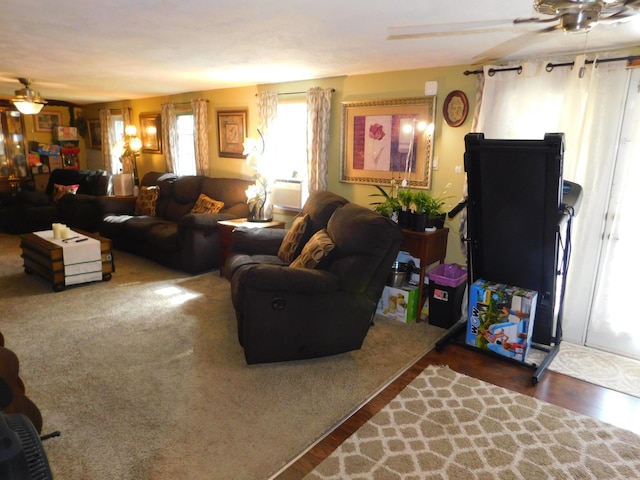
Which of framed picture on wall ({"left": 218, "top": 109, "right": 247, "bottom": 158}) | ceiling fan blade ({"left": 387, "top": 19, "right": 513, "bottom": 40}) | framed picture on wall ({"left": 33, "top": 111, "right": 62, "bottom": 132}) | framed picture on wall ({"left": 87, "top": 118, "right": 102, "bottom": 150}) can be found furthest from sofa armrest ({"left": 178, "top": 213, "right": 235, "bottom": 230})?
framed picture on wall ({"left": 33, "top": 111, "right": 62, "bottom": 132})

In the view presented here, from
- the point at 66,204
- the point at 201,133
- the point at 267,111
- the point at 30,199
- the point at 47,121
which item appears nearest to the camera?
the point at 267,111

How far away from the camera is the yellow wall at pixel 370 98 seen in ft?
12.3

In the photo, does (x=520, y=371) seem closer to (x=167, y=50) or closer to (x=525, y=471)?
(x=525, y=471)

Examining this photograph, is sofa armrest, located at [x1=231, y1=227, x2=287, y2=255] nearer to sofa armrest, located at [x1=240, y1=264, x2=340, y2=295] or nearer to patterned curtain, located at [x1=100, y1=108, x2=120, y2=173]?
sofa armrest, located at [x1=240, y1=264, x2=340, y2=295]

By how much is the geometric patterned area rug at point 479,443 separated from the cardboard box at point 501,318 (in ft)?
1.47

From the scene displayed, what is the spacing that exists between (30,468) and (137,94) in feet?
21.9

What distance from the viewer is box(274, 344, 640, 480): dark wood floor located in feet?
6.86

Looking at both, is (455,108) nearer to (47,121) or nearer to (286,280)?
(286,280)

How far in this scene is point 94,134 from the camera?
26.9ft

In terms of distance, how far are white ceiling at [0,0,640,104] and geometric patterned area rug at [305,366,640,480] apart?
7.27 ft

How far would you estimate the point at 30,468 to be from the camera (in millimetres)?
852

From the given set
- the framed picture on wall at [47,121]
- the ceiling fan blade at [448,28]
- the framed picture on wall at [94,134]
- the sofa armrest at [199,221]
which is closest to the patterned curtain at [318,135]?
the sofa armrest at [199,221]

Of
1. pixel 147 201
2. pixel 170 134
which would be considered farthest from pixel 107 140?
pixel 147 201

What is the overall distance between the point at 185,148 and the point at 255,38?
3923 mm
